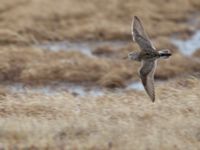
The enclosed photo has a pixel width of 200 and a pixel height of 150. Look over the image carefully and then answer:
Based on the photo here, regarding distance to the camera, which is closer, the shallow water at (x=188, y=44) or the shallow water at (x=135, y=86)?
the shallow water at (x=135, y=86)

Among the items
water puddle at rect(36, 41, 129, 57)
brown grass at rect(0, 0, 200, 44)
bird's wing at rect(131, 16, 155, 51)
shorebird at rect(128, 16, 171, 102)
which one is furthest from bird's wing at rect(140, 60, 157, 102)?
brown grass at rect(0, 0, 200, 44)

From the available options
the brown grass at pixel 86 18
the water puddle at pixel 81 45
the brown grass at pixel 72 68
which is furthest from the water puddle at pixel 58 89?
the brown grass at pixel 86 18

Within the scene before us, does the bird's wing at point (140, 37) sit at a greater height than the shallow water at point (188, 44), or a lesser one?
greater

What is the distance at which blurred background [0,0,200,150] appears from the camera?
9.65 metres

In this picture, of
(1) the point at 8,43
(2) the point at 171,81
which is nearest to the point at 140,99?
(2) the point at 171,81

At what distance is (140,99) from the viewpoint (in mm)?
12195

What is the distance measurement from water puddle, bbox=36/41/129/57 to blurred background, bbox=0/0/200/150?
1.2 inches

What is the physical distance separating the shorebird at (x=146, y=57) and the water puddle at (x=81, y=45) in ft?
17.1

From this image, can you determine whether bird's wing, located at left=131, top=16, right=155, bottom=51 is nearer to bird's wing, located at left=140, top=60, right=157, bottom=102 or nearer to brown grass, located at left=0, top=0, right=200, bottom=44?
bird's wing, located at left=140, top=60, right=157, bottom=102

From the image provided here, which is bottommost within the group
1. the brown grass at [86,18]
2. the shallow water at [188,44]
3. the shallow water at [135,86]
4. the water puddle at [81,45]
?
the shallow water at [135,86]

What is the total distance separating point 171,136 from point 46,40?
27.1 feet

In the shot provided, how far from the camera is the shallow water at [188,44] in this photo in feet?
54.4

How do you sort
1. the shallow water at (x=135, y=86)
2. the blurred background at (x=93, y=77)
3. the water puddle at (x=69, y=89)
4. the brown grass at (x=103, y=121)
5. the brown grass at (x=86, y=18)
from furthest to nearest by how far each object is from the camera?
the brown grass at (x=86, y=18) → the shallow water at (x=135, y=86) → the water puddle at (x=69, y=89) → the blurred background at (x=93, y=77) → the brown grass at (x=103, y=121)

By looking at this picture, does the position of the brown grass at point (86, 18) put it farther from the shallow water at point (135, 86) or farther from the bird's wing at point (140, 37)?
the bird's wing at point (140, 37)
